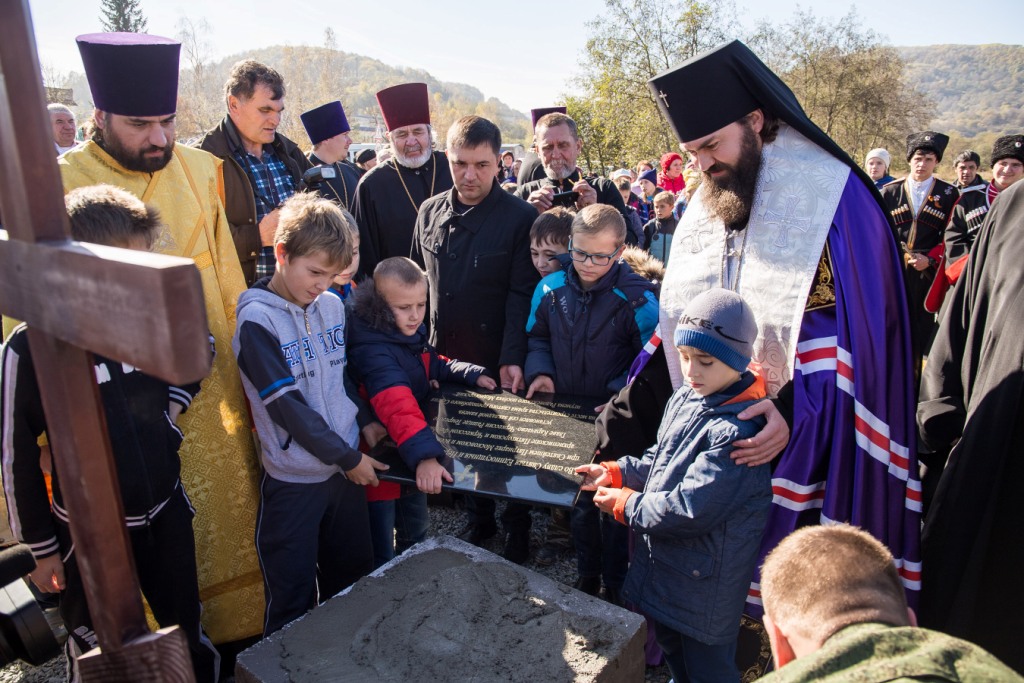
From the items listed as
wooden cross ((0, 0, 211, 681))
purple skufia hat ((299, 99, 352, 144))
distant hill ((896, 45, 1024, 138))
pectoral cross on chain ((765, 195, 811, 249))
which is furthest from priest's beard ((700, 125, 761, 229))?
distant hill ((896, 45, 1024, 138))

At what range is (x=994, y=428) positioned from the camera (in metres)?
2.13

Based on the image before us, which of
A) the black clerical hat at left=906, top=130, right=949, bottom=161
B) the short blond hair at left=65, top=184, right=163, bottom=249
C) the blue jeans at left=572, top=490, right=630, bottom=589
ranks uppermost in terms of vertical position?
the black clerical hat at left=906, top=130, right=949, bottom=161

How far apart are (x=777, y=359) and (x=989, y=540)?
89 cm

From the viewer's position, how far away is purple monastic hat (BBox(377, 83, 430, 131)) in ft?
14.9

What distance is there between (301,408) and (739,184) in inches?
69.6

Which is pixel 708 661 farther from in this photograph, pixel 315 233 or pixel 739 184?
pixel 315 233

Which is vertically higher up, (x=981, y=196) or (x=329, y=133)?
(x=329, y=133)

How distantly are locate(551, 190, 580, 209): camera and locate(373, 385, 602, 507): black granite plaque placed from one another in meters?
1.92

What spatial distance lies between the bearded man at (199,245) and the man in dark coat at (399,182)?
136 cm

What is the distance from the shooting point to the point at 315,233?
7.92 feet

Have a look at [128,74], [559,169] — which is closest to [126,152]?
[128,74]

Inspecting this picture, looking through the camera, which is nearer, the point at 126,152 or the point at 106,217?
the point at 106,217

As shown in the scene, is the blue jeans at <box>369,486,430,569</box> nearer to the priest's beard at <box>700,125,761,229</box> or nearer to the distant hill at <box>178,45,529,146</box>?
the priest's beard at <box>700,125,761,229</box>

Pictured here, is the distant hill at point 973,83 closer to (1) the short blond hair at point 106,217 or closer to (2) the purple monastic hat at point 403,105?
(2) the purple monastic hat at point 403,105
